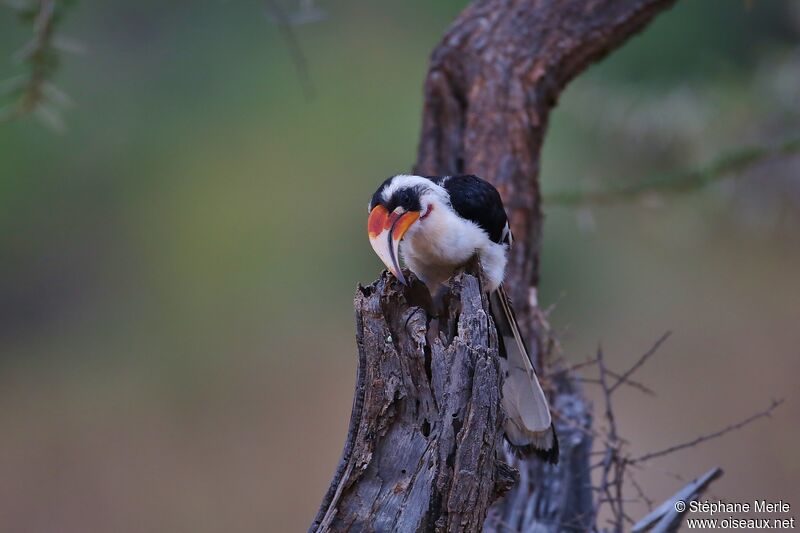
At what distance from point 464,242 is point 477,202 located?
0.13 m

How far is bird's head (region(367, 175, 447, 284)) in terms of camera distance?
2289mm

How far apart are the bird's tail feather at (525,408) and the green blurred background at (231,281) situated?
5664mm

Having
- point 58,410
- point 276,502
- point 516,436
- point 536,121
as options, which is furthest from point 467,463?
point 58,410

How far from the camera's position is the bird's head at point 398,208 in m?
2.29

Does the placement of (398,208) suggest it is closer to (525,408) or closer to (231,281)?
(525,408)

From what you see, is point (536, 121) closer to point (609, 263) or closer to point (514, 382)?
point (514, 382)

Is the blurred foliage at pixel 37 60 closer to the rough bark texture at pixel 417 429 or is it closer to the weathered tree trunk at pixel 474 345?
the weathered tree trunk at pixel 474 345

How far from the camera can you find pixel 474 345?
6.36 ft

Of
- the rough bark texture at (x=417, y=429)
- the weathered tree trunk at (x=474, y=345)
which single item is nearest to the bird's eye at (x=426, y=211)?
the weathered tree trunk at (x=474, y=345)

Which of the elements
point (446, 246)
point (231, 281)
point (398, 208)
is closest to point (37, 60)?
point (398, 208)

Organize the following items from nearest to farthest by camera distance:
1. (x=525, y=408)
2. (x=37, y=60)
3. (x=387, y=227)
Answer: (x=387, y=227)
(x=525, y=408)
(x=37, y=60)

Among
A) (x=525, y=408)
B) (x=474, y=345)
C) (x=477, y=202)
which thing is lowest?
(x=474, y=345)

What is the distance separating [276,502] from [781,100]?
5931mm

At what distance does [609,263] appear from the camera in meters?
9.05
